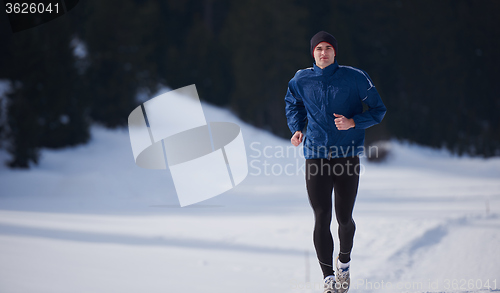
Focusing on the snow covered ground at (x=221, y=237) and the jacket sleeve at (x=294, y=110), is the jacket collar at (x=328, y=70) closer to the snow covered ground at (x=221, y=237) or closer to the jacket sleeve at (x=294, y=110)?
the jacket sleeve at (x=294, y=110)

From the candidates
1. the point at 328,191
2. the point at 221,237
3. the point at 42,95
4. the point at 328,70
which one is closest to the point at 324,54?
the point at 328,70

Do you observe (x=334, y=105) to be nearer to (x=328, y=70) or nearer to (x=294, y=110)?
(x=328, y=70)

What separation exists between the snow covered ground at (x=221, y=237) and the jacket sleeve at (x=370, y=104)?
1481mm

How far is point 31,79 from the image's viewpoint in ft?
50.0

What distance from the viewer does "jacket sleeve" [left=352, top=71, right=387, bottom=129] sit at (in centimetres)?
356

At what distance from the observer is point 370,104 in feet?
12.2

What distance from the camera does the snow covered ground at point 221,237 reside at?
445 centimetres

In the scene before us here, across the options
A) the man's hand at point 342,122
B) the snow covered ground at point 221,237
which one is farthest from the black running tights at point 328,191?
the snow covered ground at point 221,237

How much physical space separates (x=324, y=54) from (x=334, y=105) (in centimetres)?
40

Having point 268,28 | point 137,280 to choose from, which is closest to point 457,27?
point 268,28

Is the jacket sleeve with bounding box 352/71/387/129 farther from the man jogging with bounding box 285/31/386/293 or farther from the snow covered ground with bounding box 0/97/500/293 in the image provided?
the snow covered ground with bounding box 0/97/500/293

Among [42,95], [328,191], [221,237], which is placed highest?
[328,191]

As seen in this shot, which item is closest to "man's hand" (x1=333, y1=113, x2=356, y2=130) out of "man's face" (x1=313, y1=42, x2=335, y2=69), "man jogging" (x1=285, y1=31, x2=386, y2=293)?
"man jogging" (x1=285, y1=31, x2=386, y2=293)

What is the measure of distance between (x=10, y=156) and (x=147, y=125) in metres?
6.11
